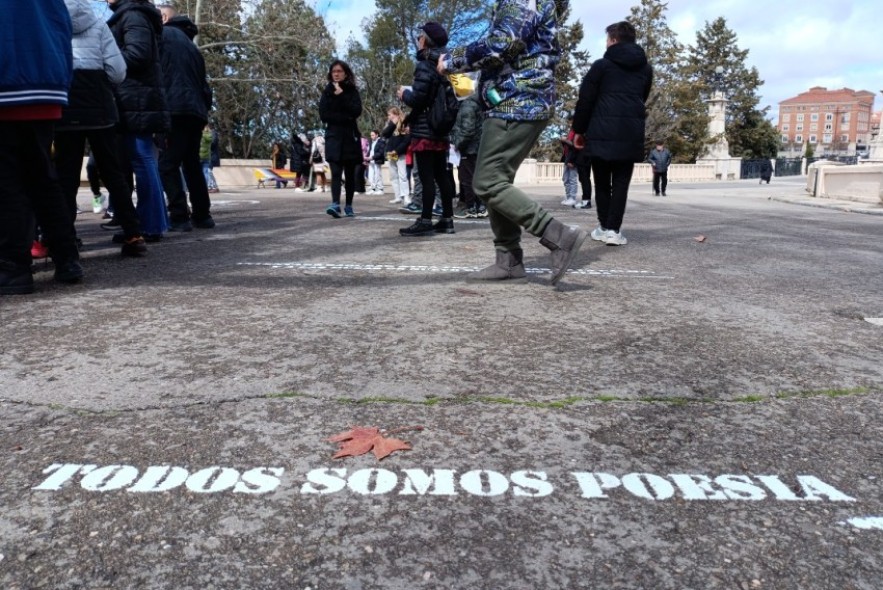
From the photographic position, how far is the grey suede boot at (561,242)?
4215 millimetres

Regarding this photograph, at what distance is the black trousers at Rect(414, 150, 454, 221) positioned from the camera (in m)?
7.13

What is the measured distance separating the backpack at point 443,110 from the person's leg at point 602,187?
4.75ft

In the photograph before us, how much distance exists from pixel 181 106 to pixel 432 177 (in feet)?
8.56

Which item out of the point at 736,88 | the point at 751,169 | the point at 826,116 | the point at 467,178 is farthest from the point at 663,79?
the point at 826,116

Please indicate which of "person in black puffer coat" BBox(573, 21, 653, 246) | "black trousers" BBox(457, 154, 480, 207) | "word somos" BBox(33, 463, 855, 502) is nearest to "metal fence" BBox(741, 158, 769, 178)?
"black trousers" BBox(457, 154, 480, 207)

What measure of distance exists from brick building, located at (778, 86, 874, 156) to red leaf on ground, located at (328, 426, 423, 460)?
19743 cm

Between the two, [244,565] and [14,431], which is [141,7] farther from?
[244,565]

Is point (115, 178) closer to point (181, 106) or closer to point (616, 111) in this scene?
point (181, 106)

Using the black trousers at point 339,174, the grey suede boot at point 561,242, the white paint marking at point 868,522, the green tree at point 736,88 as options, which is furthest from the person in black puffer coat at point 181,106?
the green tree at point 736,88

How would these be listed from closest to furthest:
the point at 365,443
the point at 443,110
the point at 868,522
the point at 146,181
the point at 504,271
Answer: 1. the point at 868,522
2. the point at 365,443
3. the point at 504,271
4. the point at 146,181
5. the point at 443,110

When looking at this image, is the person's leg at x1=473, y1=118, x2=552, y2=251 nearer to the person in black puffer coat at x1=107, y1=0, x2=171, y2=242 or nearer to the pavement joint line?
the pavement joint line

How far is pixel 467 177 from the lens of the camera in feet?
31.2

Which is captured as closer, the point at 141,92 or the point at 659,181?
the point at 141,92

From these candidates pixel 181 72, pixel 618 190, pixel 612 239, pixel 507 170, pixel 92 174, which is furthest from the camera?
pixel 92 174
